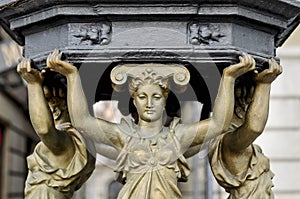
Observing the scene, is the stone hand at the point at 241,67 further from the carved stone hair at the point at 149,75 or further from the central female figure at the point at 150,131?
the carved stone hair at the point at 149,75

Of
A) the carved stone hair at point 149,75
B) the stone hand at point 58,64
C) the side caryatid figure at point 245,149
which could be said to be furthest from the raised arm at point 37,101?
the side caryatid figure at point 245,149

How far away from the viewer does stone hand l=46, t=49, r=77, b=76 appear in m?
3.81

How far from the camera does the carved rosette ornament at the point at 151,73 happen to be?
3.86 m

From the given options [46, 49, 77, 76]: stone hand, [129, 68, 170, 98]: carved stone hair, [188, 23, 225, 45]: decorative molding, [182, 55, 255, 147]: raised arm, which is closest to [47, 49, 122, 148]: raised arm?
[46, 49, 77, 76]: stone hand

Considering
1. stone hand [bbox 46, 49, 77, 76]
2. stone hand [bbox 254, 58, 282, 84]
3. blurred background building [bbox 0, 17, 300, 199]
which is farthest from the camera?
blurred background building [bbox 0, 17, 300, 199]

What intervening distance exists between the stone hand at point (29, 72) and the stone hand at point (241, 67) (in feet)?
2.81

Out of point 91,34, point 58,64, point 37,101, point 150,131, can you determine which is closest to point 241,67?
point 150,131

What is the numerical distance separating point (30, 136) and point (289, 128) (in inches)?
319

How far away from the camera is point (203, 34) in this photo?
386 cm

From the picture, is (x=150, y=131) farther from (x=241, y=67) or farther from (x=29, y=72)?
(x=29, y=72)

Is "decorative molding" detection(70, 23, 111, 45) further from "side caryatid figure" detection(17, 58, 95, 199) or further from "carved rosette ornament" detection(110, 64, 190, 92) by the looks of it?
"side caryatid figure" detection(17, 58, 95, 199)

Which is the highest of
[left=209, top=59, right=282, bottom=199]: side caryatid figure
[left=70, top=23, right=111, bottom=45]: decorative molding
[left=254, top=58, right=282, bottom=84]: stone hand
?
[left=70, top=23, right=111, bottom=45]: decorative molding

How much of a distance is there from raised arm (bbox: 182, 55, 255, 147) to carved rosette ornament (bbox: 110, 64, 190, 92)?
0.56 feet

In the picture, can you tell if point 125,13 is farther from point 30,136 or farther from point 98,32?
point 30,136
